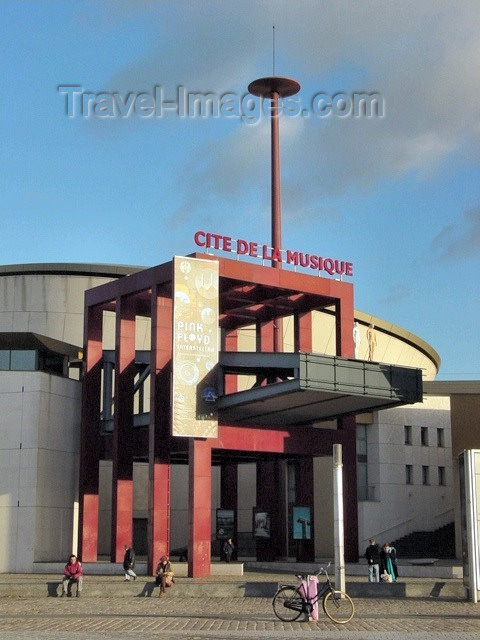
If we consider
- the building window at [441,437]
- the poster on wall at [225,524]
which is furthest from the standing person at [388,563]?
the building window at [441,437]

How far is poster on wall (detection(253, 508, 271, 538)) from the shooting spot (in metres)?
55.2

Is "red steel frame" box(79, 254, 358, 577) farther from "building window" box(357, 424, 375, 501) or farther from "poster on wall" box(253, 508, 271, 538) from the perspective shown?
"building window" box(357, 424, 375, 501)

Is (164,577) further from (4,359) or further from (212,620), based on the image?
(4,359)

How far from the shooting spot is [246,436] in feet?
167

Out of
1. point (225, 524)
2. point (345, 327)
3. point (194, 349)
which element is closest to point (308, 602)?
point (194, 349)

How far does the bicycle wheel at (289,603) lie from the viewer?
28.3m

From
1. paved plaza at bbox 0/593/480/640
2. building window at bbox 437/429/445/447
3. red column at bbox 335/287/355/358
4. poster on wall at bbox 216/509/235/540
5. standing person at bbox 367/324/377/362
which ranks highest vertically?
standing person at bbox 367/324/377/362

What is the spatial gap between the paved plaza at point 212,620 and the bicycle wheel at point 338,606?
0.28 m

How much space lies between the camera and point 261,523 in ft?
182

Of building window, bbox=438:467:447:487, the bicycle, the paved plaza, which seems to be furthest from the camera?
building window, bbox=438:467:447:487

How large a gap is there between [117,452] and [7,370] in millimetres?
7402

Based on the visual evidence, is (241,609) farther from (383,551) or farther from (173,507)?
(173,507)

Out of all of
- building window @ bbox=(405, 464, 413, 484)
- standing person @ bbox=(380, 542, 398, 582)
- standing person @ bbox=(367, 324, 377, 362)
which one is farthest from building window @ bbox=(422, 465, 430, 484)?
standing person @ bbox=(380, 542, 398, 582)

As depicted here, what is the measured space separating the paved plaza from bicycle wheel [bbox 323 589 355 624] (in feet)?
0.91
